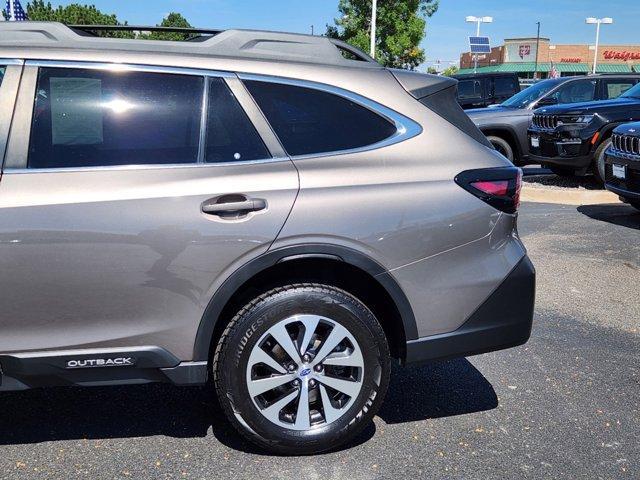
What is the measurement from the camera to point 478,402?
383 cm

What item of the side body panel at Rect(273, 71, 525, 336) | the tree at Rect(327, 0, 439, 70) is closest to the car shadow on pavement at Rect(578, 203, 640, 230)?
the side body panel at Rect(273, 71, 525, 336)

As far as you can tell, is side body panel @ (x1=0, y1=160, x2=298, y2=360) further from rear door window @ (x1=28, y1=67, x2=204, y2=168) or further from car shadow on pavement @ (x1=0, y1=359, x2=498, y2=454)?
car shadow on pavement @ (x1=0, y1=359, x2=498, y2=454)

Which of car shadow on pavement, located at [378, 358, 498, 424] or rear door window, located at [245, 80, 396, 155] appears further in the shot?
car shadow on pavement, located at [378, 358, 498, 424]

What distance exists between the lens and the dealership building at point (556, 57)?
73.3 meters

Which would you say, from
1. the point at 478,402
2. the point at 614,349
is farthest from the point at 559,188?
the point at 478,402

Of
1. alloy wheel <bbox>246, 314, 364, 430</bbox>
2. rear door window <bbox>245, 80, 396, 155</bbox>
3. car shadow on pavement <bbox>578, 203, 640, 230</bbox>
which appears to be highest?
rear door window <bbox>245, 80, 396, 155</bbox>

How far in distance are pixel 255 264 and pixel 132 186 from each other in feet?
1.99

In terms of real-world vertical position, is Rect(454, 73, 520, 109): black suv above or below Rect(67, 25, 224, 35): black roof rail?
above

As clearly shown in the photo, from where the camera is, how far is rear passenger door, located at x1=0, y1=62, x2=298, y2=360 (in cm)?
284

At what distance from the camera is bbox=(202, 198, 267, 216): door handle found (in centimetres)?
292

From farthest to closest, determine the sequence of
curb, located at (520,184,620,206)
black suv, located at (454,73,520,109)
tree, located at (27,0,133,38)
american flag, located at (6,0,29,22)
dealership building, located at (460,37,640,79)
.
Answer: dealership building, located at (460,37,640,79) → tree, located at (27,0,133,38) → black suv, located at (454,73,520,109) → american flag, located at (6,0,29,22) → curb, located at (520,184,620,206)

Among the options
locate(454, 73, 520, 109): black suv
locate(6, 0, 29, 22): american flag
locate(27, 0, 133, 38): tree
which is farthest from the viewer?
locate(27, 0, 133, 38): tree

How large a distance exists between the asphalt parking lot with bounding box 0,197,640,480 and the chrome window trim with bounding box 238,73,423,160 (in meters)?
1.41

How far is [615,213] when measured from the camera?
920cm
